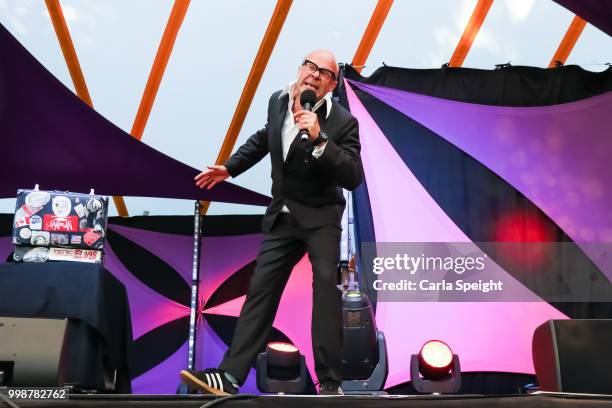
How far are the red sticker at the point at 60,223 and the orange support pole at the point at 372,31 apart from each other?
384 centimetres

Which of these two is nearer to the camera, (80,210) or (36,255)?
(36,255)

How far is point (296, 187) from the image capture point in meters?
2.44

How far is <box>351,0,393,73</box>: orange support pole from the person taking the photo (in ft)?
19.9

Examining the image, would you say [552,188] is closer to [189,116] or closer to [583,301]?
[583,301]

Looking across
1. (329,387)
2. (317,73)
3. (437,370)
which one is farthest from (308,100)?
(437,370)

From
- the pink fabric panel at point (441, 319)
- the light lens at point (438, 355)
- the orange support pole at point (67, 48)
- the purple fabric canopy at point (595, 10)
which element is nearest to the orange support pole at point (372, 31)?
the pink fabric panel at point (441, 319)

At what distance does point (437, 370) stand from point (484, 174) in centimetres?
209

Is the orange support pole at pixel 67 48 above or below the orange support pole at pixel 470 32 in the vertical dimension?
below

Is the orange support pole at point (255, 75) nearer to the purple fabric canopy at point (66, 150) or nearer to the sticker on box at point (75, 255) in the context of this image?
the purple fabric canopy at point (66, 150)

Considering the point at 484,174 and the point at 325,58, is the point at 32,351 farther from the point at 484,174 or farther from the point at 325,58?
the point at 484,174

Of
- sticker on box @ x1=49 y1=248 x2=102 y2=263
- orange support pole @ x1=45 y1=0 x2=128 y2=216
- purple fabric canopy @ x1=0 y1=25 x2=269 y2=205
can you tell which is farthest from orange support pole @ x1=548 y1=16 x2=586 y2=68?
sticker on box @ x1=49 y1=248 x2=102 y2=263

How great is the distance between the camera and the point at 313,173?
7.95ft

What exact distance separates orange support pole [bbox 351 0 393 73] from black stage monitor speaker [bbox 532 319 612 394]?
459 centimetres

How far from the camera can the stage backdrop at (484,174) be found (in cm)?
449
